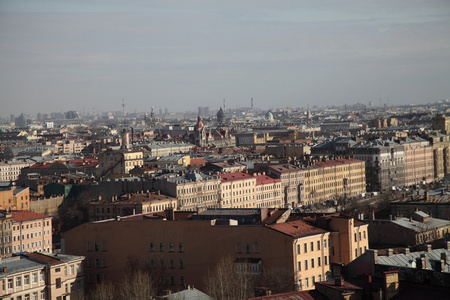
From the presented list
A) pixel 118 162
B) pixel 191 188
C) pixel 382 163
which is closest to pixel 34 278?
pixel 191 188

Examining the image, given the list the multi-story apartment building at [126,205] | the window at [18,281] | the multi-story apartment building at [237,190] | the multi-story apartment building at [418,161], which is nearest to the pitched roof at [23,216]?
the multi-story apartment building at [126,205]

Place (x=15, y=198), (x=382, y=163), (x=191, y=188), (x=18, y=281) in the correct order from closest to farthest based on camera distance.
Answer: (x=18, y=281), (x=191, y=188), (x=15, y=198), (x=382, y=163)

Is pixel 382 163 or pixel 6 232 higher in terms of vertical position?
pixel 382 163

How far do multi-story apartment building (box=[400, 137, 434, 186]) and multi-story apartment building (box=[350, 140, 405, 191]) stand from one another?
87 centimetres

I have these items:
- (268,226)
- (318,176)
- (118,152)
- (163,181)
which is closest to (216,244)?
(268,226)

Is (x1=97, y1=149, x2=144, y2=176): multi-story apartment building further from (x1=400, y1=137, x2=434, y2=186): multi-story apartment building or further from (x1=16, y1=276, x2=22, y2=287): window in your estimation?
(x1=16, y1=276, x2=22, y2=287): window

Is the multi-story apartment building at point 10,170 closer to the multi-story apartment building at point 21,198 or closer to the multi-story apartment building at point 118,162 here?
the multi-story apartment building at point 118,162

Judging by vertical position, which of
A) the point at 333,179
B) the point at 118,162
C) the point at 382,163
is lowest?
the point at 333,179

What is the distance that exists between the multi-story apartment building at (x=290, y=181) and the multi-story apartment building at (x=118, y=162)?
11491 millimetres

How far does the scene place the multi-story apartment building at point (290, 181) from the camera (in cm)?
5362

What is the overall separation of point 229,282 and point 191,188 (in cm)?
2605

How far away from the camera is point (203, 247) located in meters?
24.5

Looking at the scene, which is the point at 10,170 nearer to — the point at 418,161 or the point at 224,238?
the point at 418,161

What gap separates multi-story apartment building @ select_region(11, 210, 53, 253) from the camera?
124ft
